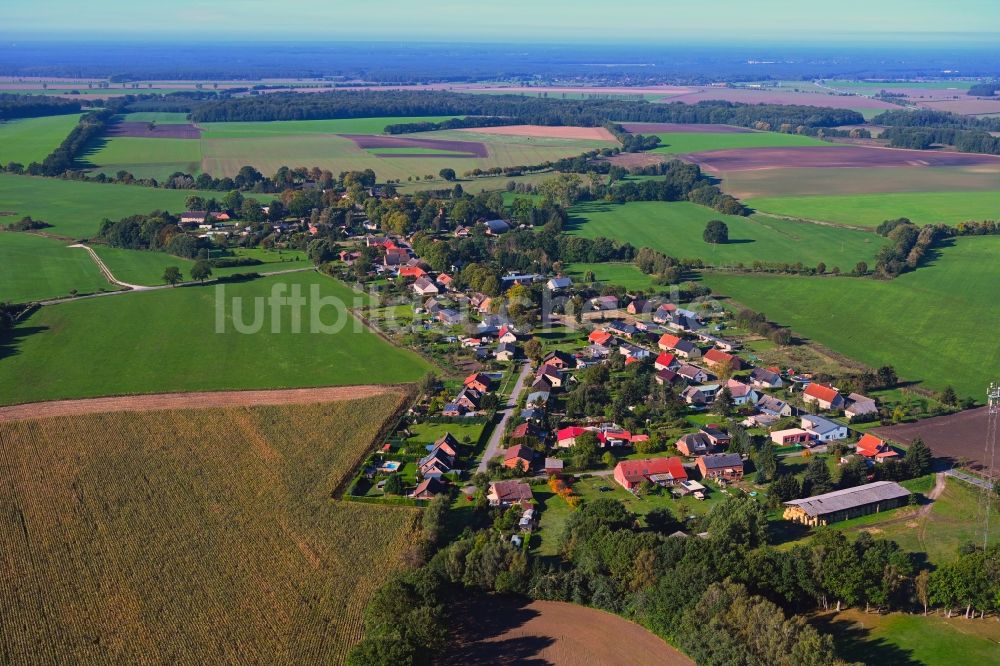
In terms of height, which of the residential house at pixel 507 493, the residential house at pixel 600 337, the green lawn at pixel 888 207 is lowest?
the residential house at pixel 507 493

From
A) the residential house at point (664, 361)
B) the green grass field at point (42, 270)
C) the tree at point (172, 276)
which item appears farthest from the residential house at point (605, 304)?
the green grass field at point (42, 270)

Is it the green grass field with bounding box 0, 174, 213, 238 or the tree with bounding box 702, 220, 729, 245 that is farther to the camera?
the green grass field with bounding box 0, 174, 213, 238

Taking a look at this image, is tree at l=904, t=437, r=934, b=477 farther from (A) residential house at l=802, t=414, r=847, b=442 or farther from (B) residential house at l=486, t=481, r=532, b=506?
(B) residential house at l=486, t=481, r=532, b=506

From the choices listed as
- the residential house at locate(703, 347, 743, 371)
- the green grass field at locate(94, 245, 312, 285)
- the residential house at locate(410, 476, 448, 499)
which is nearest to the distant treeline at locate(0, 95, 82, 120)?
the green grass field at locate(94, 245, 312, 285)

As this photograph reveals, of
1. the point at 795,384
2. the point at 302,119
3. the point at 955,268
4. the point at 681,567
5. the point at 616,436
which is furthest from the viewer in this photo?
the point at 302,119

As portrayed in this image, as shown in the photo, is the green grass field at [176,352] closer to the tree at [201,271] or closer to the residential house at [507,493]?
the tree at [201,271]

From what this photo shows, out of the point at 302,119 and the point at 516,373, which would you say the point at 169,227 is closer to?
the point at 516,373

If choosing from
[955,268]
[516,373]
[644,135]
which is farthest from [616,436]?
[644,135]
